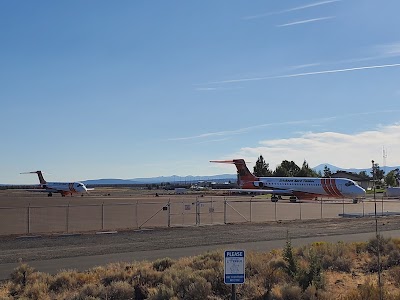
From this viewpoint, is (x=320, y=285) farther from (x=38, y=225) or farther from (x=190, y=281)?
(x=38, y=225)

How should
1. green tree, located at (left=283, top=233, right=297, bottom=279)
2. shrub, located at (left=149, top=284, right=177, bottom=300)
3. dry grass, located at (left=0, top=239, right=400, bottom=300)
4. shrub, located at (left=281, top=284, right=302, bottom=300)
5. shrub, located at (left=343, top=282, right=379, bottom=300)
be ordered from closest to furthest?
shrub, located at (left=343, top=282, right=379, bottom=300)
shrub, located at (left=281, top=284, right=302, bottom=300)
shrub, located at (left=149, top=284, right=177, bottom=300)
dry grass, located at (left=0, top=239, right=400, bottom=300)
green tree, located at (left=283, top=233, right=297, bottom=279)

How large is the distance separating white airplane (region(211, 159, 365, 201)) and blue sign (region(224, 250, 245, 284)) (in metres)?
54.7

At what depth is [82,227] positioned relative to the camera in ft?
112

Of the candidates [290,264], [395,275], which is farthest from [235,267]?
[395,275]

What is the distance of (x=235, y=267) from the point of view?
27.7 feet

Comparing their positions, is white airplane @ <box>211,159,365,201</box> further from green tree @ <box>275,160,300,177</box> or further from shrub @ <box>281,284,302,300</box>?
green tree @ <box>275,160,300,177</box>

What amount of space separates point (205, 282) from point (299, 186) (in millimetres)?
61043

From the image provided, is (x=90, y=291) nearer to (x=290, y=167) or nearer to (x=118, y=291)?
(x=118, y=291)

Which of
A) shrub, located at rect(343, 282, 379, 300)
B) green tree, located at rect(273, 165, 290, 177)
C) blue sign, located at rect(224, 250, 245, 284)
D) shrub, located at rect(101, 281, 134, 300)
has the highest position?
green tree, located at rect(273, 165, 290, 177)

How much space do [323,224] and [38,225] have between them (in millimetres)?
19005

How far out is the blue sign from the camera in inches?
331

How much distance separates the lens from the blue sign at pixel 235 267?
27.6 feet

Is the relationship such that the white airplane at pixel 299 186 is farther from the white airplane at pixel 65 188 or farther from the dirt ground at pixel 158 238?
the dirt ground at pixel 158 238

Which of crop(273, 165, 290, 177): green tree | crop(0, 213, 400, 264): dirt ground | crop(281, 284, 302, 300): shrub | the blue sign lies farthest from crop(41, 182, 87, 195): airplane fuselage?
the blue sign
